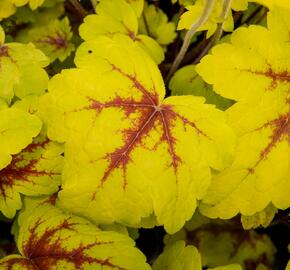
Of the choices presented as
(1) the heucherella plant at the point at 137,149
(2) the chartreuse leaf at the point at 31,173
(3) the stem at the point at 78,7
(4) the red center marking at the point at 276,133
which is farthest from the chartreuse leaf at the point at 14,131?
(3) the stem at the point at 78,7

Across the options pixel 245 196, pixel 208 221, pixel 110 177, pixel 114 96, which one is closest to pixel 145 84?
pixel 114 96

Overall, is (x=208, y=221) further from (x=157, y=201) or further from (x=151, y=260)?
(x=157, y=201)

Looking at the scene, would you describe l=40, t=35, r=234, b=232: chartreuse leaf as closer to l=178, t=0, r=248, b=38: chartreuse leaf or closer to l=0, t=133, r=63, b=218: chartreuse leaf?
l=0, t=133, r=63, b=218: chartreuse leaf

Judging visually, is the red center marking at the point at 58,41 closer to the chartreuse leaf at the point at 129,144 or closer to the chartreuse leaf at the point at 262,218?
the chartreuse leaf at the point at 129,144

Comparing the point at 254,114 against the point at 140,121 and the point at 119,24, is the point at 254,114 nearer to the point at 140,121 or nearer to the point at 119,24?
the point at 140,121

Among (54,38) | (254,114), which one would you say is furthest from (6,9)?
(254,114)
